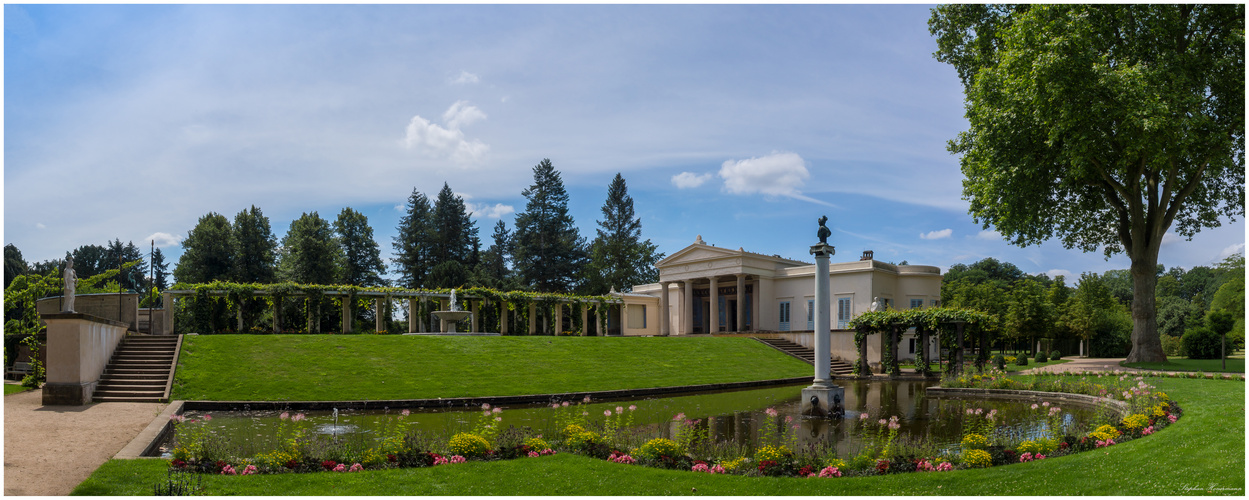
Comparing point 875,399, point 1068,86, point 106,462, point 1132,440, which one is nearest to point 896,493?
point 1132,440

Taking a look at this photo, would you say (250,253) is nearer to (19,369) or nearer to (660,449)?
(19,369)

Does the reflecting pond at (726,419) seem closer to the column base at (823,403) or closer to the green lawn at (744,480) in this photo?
the column base at (823,403)

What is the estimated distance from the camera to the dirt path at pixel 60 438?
883cm

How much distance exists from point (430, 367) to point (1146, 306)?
2484 cm

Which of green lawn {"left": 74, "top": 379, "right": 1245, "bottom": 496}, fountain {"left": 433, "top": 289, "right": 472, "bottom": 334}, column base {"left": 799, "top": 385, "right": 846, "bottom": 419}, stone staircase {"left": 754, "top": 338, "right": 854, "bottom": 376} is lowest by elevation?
stone staircase {"left": 754, "top": 338, "right": 854, "bottom": 376}

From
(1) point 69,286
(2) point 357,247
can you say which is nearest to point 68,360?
(1) point 69,286

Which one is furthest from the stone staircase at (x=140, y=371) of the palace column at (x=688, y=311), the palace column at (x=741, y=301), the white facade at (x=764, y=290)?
the palace column at (x=688, y=311)

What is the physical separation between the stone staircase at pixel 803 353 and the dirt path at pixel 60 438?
2445 cm

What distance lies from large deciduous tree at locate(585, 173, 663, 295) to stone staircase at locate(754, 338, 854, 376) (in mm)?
23267

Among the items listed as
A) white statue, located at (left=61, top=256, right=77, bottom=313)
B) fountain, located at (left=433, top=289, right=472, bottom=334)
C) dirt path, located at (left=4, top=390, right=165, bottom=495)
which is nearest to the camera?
dirt path, located at (left=4, top=390, right=165, bottom=495)

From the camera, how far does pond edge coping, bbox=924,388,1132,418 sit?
15.8m

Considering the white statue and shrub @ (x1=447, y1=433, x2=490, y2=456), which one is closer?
shrub @ (x1=447, y1=433, x2=490, y2=456)

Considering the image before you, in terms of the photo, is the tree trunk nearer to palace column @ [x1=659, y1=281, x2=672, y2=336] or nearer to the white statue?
palace column @ [x1=659, y1=281, x2=672, y2=336]

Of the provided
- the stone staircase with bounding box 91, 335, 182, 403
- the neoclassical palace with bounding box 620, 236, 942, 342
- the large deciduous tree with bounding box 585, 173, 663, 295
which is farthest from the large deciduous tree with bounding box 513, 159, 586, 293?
the stone staircase with bounding box 91, 335, 182, 403
